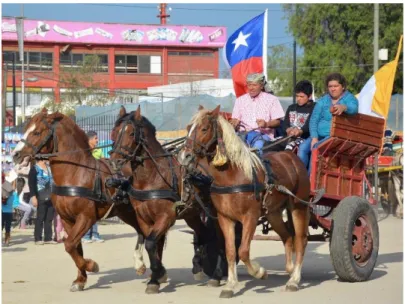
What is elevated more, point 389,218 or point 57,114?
point 57,114

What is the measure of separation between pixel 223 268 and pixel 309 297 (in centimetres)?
167

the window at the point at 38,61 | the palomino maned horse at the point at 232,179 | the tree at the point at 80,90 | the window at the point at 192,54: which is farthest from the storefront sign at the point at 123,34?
the palomino maned horse at the point at 232,179

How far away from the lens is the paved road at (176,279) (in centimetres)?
1042

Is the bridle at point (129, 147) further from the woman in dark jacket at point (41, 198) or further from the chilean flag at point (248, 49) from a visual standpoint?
the woman in dark jacket at point (41, 198)

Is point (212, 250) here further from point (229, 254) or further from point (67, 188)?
point (67, 188)

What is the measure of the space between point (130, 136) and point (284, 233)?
2396 mm

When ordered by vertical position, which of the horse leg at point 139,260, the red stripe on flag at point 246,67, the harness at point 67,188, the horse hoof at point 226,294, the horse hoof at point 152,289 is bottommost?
the horse hoof at point 152,289

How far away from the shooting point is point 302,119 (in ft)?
39.8

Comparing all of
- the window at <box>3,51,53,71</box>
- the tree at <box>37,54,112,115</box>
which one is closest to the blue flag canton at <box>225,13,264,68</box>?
the tree at <box>37,54,112,115</box>

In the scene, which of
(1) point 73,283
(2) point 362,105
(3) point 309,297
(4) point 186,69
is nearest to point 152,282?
(1) point 73,283

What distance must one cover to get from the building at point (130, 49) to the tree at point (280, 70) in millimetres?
4506

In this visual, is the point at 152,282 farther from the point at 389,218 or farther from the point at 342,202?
the point at 389,218

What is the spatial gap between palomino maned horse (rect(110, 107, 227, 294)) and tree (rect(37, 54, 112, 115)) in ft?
95.8

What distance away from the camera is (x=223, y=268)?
38.4ft
